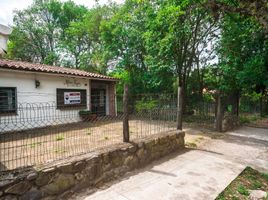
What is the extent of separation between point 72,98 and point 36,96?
209cm

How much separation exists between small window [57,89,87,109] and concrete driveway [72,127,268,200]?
24.2ft

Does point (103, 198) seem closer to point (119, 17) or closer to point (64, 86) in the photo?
point (64, 86)

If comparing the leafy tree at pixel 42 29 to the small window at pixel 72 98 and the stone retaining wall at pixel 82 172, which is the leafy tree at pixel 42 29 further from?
the stone retaining wall at pixel 82 172

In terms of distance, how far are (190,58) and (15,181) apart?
1098 cm

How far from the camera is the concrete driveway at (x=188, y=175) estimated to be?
3320mm

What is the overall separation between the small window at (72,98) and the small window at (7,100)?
217 cm

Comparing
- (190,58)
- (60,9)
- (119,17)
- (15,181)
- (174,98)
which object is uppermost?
(60,9)

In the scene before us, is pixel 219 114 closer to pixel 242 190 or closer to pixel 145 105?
pixel 145 105

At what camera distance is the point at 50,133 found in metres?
7.94

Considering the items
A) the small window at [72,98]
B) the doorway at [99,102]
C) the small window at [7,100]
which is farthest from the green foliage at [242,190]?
the doorway at [99,102]

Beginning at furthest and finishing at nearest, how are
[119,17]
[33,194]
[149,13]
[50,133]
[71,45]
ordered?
[71,45]
[119,17]
[149,13]
[50,133]
[33,194]

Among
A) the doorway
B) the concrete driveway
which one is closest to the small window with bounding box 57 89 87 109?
the doorway

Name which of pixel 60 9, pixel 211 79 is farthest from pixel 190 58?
pixel 60 9

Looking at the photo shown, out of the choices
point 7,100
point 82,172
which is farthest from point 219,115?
point 7,100
